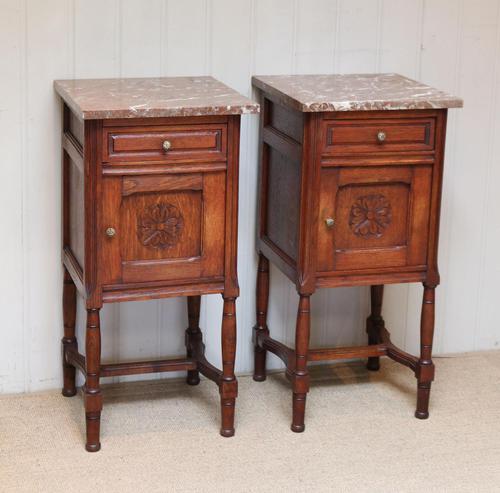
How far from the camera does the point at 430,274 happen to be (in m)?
3.34

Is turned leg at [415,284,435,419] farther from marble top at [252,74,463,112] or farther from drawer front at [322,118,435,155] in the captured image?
marble top at [252,74,463,112]

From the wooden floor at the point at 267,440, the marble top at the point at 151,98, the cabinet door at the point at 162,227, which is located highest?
the marble top at the point at 151,98

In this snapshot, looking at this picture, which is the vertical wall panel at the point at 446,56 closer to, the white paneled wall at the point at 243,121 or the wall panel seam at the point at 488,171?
the white paneled wall at the point at 243,121

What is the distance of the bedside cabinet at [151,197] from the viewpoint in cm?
298

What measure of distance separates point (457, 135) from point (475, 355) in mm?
827

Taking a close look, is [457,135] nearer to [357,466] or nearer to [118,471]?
[357,466]

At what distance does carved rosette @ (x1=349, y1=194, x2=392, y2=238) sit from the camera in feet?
10.6

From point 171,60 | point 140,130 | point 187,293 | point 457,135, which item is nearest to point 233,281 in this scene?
point 187,293

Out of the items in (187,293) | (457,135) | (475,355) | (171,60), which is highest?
(171,60)

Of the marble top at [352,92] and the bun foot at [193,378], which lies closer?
the marble top at [352,92]

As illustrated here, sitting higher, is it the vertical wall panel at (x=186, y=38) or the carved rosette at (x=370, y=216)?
the vertical wall panel at (x=186, y=38)

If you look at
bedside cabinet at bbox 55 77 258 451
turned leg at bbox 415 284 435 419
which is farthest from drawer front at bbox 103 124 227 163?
turned leg at bbox 415 284 435 419

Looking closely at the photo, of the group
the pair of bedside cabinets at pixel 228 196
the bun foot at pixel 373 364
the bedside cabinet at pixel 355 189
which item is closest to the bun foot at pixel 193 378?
the pair of bedside cabinets at pixel 228 196

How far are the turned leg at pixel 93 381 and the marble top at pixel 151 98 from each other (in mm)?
571
